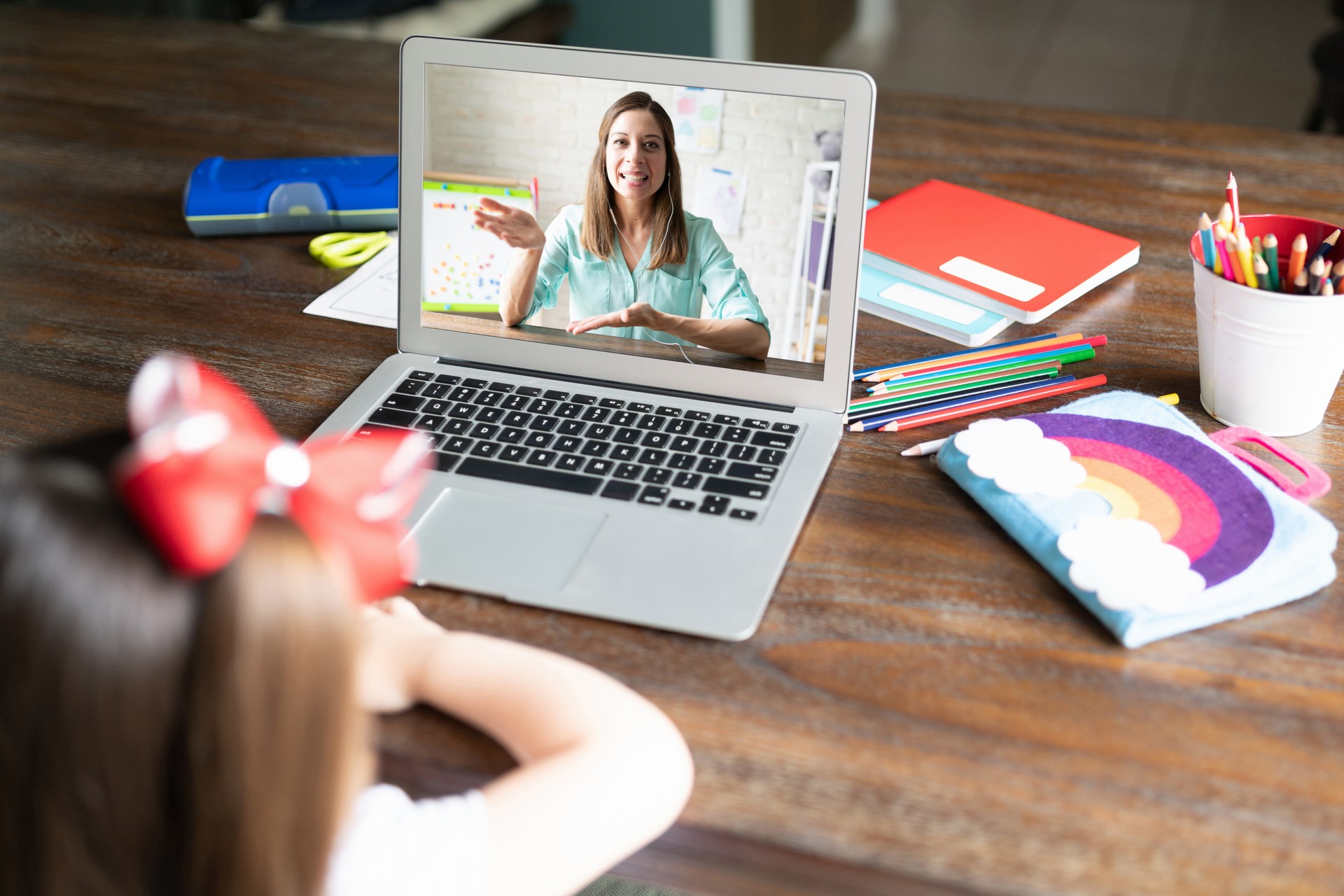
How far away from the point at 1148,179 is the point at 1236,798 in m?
0.89

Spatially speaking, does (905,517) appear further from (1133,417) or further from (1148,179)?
(1148,179)

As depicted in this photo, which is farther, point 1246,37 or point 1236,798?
point 1246,37

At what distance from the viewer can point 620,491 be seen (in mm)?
763

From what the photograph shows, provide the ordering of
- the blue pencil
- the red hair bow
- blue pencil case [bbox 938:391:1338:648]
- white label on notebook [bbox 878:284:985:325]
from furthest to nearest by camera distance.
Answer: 1. white label on notebook [bbox 878:284:985:325]
2. the blue pencil
3. blue pencil case [bbox 938:391:1338:648]
4. the red hair bow

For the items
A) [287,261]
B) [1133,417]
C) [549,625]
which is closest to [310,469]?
[549,625]

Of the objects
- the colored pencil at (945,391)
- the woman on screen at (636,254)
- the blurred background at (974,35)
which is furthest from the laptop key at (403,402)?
the blurred background at (974,35)

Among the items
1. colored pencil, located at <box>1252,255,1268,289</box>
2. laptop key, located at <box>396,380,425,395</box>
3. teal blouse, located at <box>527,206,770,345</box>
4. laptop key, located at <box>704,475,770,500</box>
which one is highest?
colored pencil, located at <box>1252,255,1268,289</box>

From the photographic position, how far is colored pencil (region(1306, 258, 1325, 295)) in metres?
0.76

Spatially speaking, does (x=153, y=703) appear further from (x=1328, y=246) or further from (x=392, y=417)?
(x=1328, y=246)

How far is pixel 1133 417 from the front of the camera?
82 centimetres

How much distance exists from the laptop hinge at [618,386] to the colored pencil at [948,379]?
0.07 m

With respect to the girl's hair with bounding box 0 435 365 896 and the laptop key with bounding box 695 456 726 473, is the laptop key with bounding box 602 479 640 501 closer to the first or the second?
the laptop key with bounding box 695 456 726 473

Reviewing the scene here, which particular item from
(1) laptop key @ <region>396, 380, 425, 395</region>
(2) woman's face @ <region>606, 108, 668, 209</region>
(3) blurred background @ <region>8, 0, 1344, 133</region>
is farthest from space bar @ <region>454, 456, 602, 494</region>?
(3) blurred background @ <region>8, 0, 1344, 133</region>

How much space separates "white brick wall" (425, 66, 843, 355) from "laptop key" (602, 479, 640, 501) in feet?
0.55
